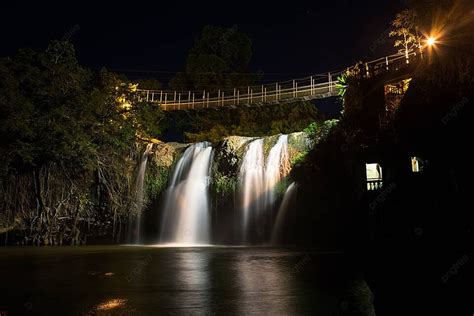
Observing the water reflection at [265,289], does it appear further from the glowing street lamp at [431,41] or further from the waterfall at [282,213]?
the waterfall at [282,213]

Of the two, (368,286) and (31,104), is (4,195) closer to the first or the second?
(31,104)

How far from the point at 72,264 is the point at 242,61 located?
32048 millimetres

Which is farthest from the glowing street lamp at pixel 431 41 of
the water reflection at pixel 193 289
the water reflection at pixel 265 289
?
the water reflection at pixel 193 289

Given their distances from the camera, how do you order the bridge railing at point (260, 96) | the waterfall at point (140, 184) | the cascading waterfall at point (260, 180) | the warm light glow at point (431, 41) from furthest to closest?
1. the bridge railing at point (260, 96)
2. the waterfall at point (140, 184)
3. the cascading waterfall at point (260, 180)
4. the warm light glow at point (431, 41)

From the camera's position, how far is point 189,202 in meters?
23.9

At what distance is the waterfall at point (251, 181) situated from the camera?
72.5 feet

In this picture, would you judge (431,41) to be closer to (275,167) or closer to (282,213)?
(282,213)

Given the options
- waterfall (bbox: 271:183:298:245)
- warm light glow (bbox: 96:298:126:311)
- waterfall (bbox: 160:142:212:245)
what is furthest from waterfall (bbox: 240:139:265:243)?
warm light glow (bbox: 96:298:126:311)

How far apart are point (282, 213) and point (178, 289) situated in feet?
46.6

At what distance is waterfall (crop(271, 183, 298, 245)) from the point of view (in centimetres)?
2088

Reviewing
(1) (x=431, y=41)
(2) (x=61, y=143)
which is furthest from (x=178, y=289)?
(2) (x=61, y=143)

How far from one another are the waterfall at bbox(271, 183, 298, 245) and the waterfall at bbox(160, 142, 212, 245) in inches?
160

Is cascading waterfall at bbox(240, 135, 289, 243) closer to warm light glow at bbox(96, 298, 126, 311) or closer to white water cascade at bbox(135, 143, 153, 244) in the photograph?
white water cascade at bbox(135, 143, 153, 244)

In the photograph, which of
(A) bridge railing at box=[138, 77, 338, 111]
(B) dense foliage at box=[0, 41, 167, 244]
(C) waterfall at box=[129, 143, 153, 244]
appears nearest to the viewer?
(B) dense foliage at box=[0, 41, 167, 244]
